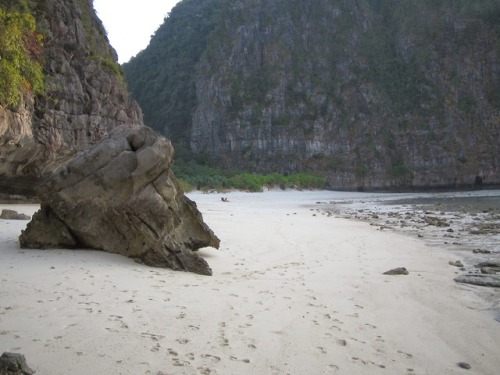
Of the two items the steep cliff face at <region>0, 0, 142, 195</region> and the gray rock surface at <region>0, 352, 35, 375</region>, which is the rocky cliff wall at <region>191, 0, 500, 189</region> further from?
the gray rock surface at <region>0, 352, 35, 375</region>

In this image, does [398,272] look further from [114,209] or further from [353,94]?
[353,94]

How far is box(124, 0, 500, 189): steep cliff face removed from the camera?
86.9m

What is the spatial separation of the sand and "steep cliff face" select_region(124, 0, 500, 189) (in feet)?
257

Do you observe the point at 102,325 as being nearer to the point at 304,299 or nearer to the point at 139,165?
the point at 304,299

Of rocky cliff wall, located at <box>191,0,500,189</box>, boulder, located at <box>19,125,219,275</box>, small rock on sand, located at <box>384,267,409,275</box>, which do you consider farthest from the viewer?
rocky cliff wall, located at <box>191,0,500,189</box>

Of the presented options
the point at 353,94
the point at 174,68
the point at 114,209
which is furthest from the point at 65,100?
the point at 174,68

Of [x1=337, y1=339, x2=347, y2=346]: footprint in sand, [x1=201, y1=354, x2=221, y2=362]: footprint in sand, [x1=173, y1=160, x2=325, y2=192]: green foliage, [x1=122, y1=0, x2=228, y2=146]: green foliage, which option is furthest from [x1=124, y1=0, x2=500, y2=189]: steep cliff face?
[x1=201, y1=354, x2=221, y2=362]: footprint in sand

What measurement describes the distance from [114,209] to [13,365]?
14.0 ft

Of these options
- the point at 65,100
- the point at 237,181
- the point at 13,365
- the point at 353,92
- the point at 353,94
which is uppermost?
the point at 353,92

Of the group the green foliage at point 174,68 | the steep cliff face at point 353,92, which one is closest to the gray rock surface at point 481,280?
the steep cliff face at point 353,92

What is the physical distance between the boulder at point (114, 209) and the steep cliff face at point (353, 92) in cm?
7745

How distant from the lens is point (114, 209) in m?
6.79

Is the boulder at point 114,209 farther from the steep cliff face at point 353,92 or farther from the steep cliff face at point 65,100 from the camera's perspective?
the steep cliff face at point 353,92

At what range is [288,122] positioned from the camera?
294 ft
